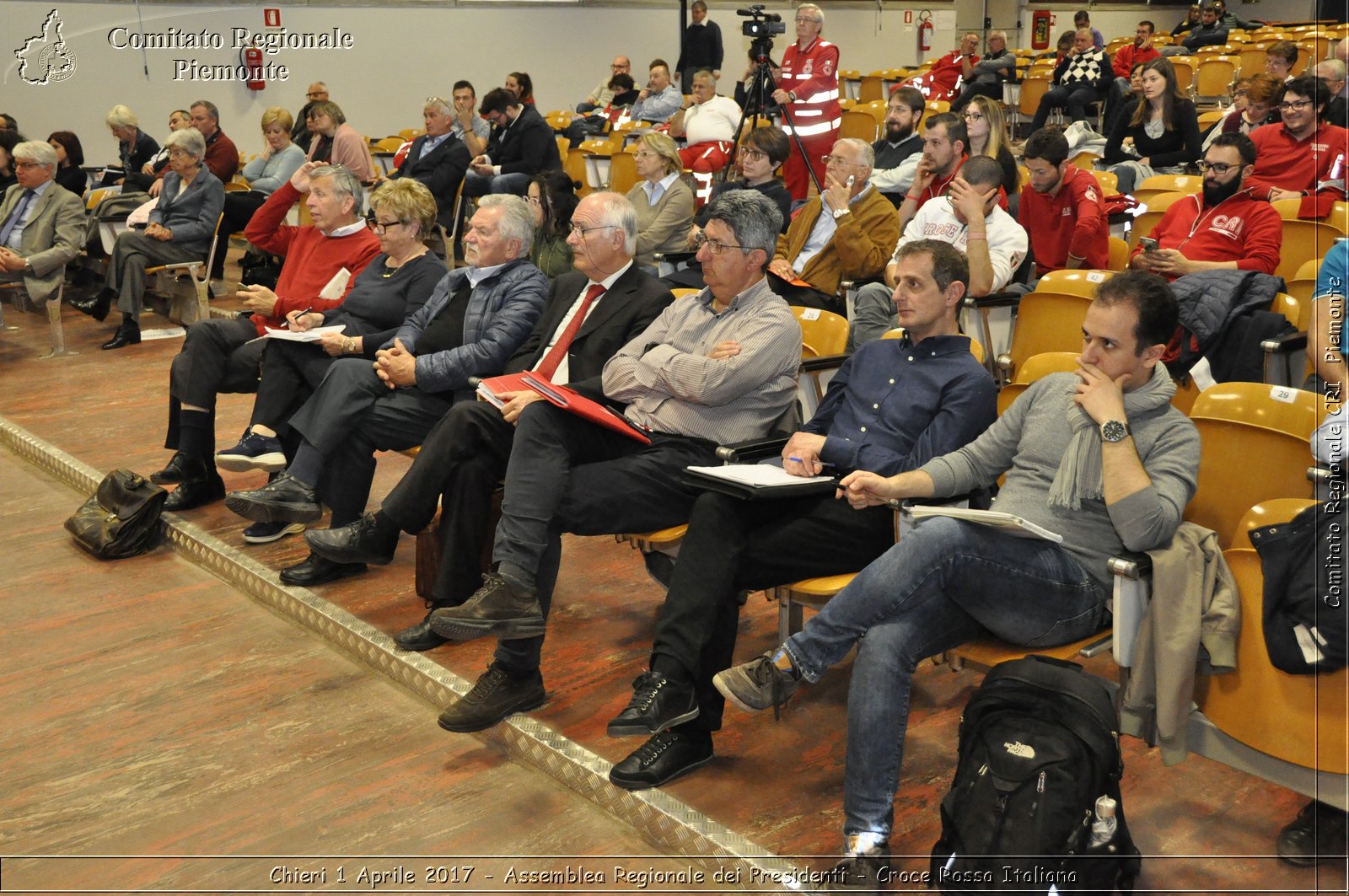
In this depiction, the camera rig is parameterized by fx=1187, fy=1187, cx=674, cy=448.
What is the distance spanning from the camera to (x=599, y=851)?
2.41 m

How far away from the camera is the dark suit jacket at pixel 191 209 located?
6.94m

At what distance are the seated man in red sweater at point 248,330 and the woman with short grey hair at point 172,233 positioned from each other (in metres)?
2.72

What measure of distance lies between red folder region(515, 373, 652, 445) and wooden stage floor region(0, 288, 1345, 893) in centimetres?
62

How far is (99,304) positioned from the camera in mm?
7195

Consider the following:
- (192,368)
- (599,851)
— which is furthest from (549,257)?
(599,851)

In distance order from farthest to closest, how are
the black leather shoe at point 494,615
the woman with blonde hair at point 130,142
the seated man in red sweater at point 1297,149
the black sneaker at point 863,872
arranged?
the woman with blonde hair at point 130,142 < the seated man in red sweater at point 1297,149 < the black leather shoe at point 494,615 < the black sneaker at point 863,872

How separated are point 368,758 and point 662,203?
3.53 m

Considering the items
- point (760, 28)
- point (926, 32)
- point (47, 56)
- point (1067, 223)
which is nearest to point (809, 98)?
point (760, 28)

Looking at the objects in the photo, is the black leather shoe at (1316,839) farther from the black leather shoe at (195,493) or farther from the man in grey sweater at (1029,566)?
the black leather shoe at (195,493)

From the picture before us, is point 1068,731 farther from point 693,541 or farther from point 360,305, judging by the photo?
point 360,305

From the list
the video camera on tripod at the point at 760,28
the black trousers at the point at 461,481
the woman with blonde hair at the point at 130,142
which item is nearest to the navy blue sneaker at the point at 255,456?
the black trousers at the point at 461,481

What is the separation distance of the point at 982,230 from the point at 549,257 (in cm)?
173

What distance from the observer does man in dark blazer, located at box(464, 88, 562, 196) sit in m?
7.49

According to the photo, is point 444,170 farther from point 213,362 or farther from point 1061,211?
point 1061,211
